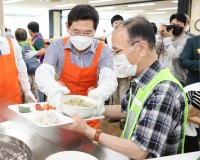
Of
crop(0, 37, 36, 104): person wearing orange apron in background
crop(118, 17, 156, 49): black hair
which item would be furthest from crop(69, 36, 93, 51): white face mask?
crop(0, 37, 36, 104): person wearing orange apron in background

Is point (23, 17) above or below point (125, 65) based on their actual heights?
above

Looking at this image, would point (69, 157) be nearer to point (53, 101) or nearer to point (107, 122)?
point (53, 101)

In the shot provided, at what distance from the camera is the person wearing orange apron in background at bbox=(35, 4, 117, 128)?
6.12 feet

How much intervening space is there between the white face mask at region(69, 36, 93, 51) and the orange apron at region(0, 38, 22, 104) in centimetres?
76

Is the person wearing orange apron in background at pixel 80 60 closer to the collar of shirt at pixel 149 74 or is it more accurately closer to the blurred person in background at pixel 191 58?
the collar of shirt at pixel 149 74

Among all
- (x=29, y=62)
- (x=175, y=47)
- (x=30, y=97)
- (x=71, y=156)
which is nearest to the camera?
(x=71, y=156)

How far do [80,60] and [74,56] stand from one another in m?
0.06

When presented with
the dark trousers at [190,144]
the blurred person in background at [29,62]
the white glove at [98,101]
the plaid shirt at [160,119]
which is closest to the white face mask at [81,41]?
the white glove at [98,101]

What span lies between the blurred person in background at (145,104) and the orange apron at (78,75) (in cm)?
57

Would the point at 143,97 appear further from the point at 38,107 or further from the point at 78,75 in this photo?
the point at 78,75

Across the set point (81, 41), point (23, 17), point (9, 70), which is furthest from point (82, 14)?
Result: point (23, 17)

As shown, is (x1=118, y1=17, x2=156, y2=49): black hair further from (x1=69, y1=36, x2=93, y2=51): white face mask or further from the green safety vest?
(x1=69, y1=36, x2=93, y2=51): white face mask

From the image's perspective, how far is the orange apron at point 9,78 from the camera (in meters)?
2.35

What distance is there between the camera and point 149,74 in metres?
1.35
